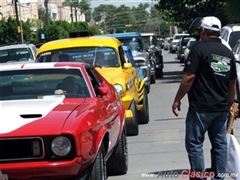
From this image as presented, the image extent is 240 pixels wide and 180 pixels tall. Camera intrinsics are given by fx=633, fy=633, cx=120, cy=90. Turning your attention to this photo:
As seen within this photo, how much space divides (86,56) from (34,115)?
17.3ft

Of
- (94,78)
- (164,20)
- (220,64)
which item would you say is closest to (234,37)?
(94,78)

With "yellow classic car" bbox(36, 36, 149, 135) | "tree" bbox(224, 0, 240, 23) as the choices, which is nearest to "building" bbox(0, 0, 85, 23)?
"tree" bbox(224, 0, 240, 23)

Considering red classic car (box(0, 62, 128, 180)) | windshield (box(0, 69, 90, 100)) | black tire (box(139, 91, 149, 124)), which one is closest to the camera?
red classic car (box(0, 62, 128, 180))

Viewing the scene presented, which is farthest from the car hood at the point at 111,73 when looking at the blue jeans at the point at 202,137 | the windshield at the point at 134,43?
the windshield at the point at 134,43

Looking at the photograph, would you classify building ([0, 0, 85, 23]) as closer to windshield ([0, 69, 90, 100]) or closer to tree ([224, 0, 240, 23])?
tree ([224, 0, 240, 23])

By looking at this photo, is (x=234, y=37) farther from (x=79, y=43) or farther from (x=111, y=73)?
(x=111, y=73)

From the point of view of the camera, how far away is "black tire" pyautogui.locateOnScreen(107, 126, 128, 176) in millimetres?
8086

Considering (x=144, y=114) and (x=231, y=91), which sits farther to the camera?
(x=144, y=114)

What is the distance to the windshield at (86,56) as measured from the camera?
11430 mm

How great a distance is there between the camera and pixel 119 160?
320 inches

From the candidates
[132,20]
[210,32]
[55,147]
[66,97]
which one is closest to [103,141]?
[66,97]

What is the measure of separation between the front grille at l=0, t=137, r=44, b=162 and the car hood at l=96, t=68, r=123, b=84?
4720 mm

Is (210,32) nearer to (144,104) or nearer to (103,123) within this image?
(103,123)

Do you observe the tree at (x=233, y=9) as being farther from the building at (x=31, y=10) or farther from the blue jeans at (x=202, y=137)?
the building at (x=31, y=10)
